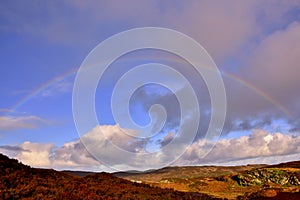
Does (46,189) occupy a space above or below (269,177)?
below

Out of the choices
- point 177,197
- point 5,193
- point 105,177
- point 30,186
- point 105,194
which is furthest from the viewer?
point 105,177

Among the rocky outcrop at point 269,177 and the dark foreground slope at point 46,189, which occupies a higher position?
the rocky outcrop at point 269,177

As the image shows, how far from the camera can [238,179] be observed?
2083 inches

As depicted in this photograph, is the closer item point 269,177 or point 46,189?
point 46,189

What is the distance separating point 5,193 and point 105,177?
477 inches

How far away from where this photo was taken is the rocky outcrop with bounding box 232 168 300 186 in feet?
161

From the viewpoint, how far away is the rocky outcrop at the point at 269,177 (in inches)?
1930

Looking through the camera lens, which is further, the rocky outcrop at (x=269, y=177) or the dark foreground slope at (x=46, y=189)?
the rocky outcrop at (x=269, y=177)

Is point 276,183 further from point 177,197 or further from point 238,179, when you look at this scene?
point 177,197

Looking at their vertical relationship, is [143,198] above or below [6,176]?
below

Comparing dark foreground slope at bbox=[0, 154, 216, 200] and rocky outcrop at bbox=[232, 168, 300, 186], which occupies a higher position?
rocky outcrop at bbox=[232, 168, 300, 186]

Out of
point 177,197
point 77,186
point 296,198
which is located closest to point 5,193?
point 77,186

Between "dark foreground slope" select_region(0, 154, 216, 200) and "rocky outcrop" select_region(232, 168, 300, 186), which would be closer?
"dark foreground slope" select_region(0, 154, 216, 200)

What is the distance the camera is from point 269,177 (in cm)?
5094
